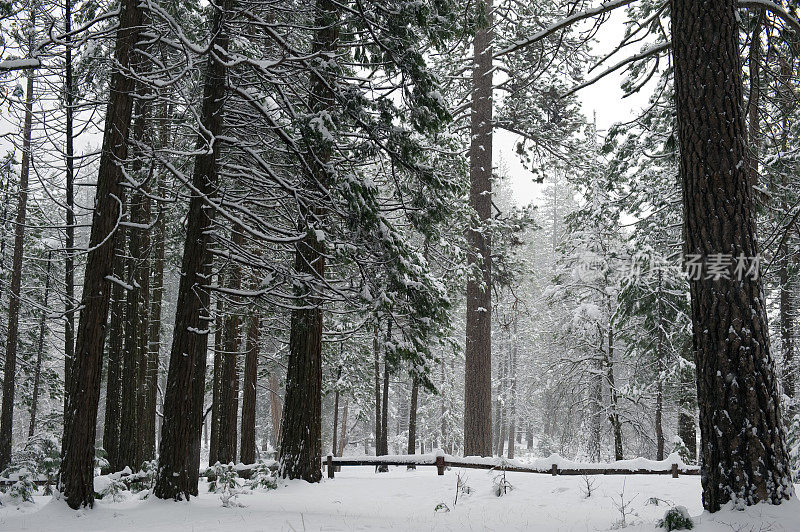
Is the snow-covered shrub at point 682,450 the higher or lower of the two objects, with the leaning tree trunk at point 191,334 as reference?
lower

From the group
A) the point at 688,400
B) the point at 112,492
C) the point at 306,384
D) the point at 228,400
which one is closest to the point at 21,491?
the point at 112,492

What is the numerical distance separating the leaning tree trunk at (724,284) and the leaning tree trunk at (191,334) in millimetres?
5980

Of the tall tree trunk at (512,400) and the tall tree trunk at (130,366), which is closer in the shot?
the tall tree trunk at (130,366)

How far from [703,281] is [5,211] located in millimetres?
19116

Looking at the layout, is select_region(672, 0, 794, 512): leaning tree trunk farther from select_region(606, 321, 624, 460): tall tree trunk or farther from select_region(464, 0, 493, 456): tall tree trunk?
select_region(606, 321, 624, 460): tall tree trunk

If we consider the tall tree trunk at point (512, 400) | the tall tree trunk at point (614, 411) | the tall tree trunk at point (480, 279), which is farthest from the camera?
the tall tree trunk at point (512, 400)

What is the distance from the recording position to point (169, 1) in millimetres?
10062

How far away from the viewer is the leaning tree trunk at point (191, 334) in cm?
799

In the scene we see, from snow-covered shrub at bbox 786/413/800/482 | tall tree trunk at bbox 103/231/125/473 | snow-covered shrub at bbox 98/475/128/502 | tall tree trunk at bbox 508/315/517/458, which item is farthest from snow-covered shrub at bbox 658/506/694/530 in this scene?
tall tree trunk at bbox 508/315/517/458

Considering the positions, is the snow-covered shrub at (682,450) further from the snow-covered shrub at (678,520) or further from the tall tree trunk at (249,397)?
the tall tree trunk at (249,397)

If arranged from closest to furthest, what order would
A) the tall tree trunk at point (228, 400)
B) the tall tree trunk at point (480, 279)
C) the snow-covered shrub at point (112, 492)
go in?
the snow-covered shrub at point (112, 492) < the tall tree trunk at point (480, 279) < the tall tree trunk at point (228, 400)

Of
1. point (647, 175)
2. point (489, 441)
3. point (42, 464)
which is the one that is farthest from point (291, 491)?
point (647, 175)

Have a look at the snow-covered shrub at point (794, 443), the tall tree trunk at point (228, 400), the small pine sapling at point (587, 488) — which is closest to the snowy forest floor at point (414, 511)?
the small pine sapling at point (587, 488)

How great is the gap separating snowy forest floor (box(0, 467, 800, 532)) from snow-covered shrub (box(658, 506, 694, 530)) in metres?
0.14
